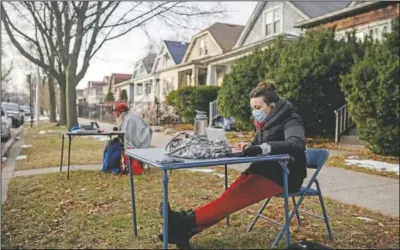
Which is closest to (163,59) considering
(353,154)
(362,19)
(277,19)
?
(353,154)

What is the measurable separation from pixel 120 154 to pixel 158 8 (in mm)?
3406

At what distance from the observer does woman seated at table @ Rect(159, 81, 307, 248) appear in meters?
1.43

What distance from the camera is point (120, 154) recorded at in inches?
189

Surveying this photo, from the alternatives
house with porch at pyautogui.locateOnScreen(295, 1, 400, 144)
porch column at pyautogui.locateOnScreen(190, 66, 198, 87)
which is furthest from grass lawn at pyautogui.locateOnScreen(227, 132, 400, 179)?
house with porch at pyautogui.locateOnScreen(295, 1, 400, 144)

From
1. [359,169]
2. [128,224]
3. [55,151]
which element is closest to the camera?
[128,224]

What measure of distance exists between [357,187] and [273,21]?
37.5 feet

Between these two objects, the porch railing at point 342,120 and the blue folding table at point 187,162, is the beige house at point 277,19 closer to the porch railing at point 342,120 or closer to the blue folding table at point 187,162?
the porch railing at point 342,120

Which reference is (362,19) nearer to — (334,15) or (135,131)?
(334,15)

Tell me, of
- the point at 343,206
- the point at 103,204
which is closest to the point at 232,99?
the point at 343,206

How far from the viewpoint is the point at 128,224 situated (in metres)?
1.87

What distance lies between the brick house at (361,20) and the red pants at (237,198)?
9.03 metres

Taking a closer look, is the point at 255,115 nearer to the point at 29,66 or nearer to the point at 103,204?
the point at 103,204

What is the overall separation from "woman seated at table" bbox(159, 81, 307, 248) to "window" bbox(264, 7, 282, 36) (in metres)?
13.2

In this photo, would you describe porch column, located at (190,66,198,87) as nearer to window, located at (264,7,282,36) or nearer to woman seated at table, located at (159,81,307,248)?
woman seated at table, located at (159,81,307,248)
